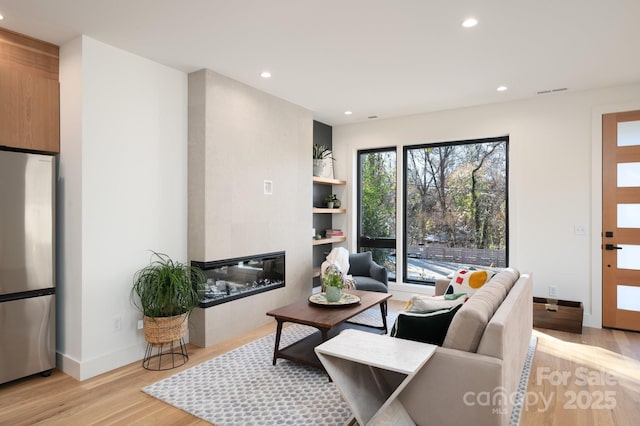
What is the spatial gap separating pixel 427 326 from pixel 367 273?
10.1 ft

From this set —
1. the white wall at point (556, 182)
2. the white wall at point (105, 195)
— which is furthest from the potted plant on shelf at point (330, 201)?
the white wall at point (105, 195)

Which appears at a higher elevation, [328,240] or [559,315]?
[328,240]

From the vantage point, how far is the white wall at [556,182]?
13.9 feet

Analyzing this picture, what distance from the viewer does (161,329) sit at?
3.08m

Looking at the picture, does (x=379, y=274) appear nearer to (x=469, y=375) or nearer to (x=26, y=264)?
(x=469, y=375)

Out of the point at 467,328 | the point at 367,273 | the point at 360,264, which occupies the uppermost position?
the point at 467,328

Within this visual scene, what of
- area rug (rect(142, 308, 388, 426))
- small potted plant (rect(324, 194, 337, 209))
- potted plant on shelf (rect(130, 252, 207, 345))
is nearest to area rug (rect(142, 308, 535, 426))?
area rug (rect(142, 308, 388, 426))

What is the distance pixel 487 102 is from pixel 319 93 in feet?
7.23

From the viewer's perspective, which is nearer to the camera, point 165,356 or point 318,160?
point 165,356

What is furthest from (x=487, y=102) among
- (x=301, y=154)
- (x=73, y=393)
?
(x=73, y=393)

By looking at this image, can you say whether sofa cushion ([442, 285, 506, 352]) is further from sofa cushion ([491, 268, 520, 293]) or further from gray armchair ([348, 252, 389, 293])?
gray armchair ([348, 252, 389, 293])

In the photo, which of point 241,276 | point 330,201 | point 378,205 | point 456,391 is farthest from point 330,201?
point 456,391

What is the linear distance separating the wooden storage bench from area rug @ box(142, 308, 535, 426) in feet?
3.20

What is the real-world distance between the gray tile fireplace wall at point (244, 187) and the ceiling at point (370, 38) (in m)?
0.35
